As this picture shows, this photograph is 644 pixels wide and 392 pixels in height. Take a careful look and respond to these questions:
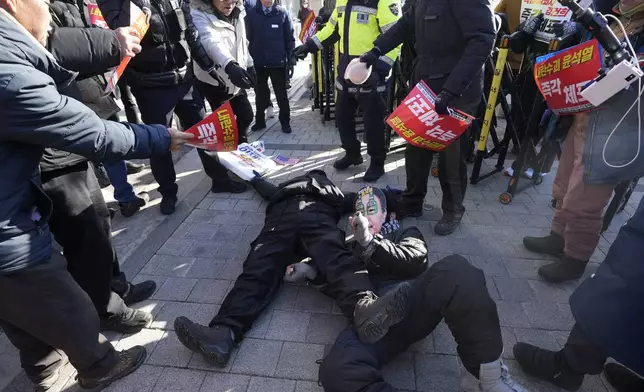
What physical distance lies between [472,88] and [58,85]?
→ 2.77 m

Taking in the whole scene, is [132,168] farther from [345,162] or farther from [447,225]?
[447,225]

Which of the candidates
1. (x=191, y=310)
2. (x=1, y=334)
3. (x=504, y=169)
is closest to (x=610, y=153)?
(x=504, y=169)

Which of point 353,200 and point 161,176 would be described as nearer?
point 353,200

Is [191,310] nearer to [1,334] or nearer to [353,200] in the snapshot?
[1,334]

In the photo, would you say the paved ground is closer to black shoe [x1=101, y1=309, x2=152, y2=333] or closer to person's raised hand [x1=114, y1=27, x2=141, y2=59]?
black shoe [x1=101, y1=309, x2=152, y2=333]

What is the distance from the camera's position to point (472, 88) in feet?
9.55

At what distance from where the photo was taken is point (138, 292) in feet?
8.32

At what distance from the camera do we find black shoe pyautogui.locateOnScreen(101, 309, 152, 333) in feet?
7.27

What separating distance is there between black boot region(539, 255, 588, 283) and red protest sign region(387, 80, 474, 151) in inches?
46.6

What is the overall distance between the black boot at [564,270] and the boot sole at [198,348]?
228 cm

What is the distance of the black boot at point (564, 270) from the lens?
101 inches

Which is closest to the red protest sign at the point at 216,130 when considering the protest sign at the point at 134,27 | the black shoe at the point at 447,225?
the protest sign at the point at 134,27

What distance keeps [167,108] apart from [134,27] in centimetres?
98

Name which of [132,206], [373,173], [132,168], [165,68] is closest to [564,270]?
[373,173]
